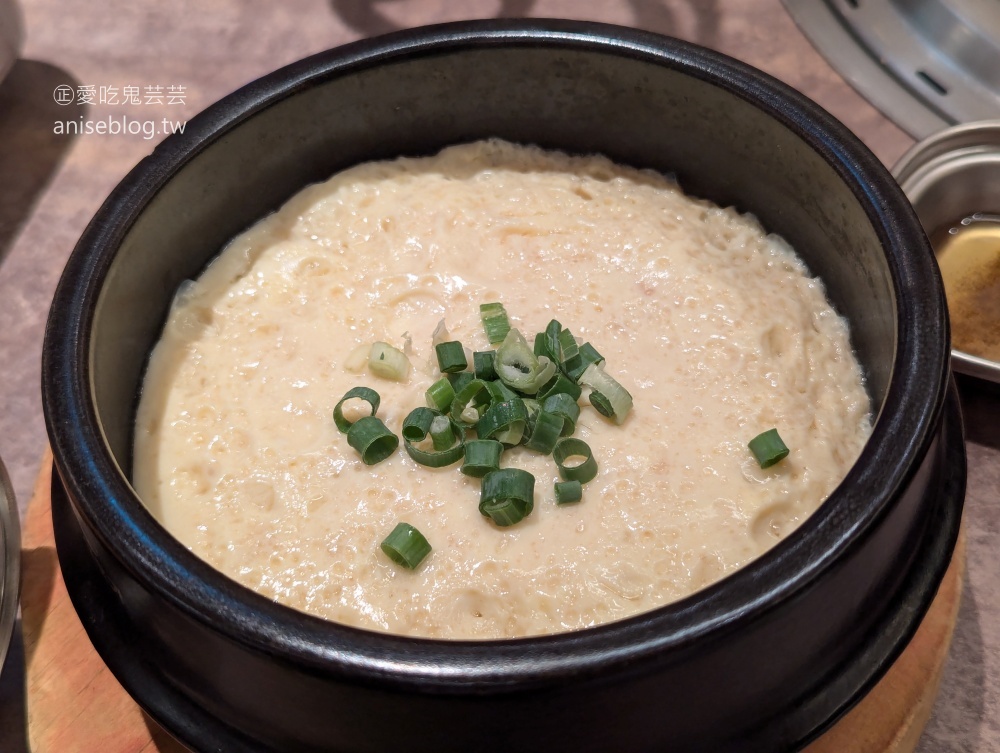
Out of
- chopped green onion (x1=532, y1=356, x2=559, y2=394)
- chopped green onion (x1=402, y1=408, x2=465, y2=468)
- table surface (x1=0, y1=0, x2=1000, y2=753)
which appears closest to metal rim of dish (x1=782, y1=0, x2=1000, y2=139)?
table surface (x1=0, y1=0, x2=1000, y2=753)

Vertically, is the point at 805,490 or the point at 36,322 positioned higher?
the point at 805,490

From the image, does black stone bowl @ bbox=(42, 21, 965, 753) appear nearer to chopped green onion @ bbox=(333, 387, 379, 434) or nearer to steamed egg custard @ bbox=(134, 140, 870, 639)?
steamed egg custard @ bbox=(134, 140, 870, 639)

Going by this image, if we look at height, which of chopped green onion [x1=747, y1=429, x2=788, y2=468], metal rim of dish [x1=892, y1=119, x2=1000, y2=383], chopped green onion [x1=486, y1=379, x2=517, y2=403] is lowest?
chopped green onion [x1=486, y1=379, x2=517, y2=403]

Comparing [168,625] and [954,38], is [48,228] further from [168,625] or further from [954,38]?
[954,38]

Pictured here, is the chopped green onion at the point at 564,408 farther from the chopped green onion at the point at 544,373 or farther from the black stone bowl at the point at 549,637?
the black stone bowl at the point at 549,637

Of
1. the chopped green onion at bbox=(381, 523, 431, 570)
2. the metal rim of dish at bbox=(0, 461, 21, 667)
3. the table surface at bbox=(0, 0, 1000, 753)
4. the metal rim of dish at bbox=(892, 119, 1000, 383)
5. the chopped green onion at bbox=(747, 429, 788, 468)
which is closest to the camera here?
the chopped green onion at bbox=(381, 523, 431, 570)

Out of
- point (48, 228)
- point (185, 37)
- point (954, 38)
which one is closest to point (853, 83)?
point (954, 38)

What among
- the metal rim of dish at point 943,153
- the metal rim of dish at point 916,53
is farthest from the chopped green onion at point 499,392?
the metal rim of dish at point 916,53
